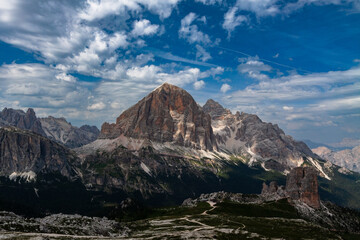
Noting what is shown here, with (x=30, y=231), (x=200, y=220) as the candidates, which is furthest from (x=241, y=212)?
(x=30, y=231)

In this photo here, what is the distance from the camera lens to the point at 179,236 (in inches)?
4291

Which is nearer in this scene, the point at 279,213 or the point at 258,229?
the point at 258,229

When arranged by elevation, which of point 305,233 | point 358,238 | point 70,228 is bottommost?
point 358,238

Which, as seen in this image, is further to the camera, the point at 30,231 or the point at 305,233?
the point at 305,233

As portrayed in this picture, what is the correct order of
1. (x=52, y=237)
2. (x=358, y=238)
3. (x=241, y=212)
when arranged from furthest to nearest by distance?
(x=241, y=212), (x=358, y=238), (x=52, y=237)

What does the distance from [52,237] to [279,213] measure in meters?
155

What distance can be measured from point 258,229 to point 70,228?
3204 inches

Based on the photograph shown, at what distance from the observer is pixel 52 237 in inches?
3292

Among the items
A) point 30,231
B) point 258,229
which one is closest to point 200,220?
point 258,229

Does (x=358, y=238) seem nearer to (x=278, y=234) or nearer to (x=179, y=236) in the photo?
(x=278, y=234)

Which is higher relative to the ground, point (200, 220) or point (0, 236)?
point (0, 236)

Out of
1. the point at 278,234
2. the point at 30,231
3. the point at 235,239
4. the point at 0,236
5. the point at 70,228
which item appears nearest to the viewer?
the point at 0,236

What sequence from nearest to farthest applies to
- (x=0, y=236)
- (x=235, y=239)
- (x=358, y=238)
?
(x=0, y=236)
(x=235, y=239)
(x=358, y=238)

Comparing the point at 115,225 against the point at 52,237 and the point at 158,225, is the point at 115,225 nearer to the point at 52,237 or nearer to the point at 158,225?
the point at 158,225
